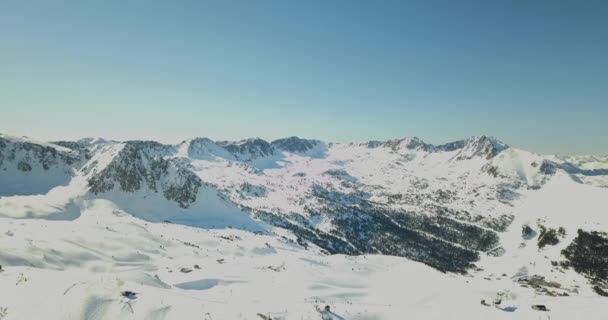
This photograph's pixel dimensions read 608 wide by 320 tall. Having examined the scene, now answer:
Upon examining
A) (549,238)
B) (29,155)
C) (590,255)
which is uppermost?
(29,155)

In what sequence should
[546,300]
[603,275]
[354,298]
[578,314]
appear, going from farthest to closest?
1. [603,275]
2. [354,298]
3. [546,300]
4. [578,314]

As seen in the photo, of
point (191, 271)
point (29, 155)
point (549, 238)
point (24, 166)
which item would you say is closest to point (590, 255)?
point (549, 238)

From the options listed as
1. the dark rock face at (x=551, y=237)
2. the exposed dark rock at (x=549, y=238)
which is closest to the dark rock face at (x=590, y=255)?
the dark rock face at (x=551, y=237)

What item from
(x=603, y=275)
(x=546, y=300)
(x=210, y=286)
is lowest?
(x=603, y=275)

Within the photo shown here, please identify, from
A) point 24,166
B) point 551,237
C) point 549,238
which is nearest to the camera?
point 24,166

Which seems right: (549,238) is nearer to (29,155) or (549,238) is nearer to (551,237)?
(551,237)

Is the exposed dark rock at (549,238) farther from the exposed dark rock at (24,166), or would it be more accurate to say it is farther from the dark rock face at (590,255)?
the exposed dark rock at (24,166)

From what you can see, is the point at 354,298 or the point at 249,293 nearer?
the point at 249,293

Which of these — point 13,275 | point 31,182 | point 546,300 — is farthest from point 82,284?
point 31,182

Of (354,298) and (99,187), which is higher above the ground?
(354,298)

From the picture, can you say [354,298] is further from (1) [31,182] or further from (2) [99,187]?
(1) [31,182]
